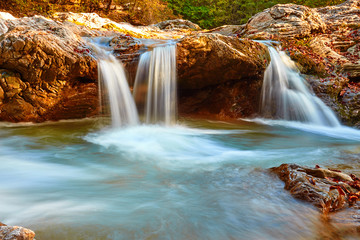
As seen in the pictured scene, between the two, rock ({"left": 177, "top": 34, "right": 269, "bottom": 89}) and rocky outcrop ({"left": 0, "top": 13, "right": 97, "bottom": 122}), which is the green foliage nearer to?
rock ({"left": 177, "top": 34, "right": 269, "bottom": 89})

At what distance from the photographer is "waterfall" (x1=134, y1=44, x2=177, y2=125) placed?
24.3 ft

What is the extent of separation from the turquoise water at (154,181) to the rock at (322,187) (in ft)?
0.40

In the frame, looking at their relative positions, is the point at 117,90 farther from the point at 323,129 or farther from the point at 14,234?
the point at 323,129

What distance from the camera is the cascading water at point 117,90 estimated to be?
23.0 ft

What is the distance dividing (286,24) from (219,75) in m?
6.18

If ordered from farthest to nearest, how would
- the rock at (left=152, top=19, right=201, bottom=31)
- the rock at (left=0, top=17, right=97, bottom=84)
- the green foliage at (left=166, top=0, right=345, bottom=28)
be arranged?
1. the green foliage at (left=166, top=0, right=345, bottom=28)
2. the rock at (left=152, top=19, right=201, bottom=31)
3. the rock at (left=0, top=17, right=97, bottom=84)

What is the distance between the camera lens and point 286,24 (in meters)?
12.2

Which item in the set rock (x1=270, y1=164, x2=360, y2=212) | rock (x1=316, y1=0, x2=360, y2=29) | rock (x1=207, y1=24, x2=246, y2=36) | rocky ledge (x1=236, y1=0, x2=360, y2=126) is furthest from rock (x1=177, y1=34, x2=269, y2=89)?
rock (x1=316, y1=0, x2=360, y2=29)

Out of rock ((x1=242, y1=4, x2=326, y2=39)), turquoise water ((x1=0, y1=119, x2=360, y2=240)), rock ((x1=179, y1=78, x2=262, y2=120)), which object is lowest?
turquoise water ((x1=0, y1=119, x2=360, y2=240))

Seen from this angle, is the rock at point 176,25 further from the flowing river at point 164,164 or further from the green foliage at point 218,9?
the flowing river at point 164,164

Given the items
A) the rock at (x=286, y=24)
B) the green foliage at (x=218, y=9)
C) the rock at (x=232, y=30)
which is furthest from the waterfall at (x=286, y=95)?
the green foliage at (x=218, y=9)

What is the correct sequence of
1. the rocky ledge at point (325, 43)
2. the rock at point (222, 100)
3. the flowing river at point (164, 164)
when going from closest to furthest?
the flowing river at point (164, 164) → the rocky ledge at point (325, 43) → the rock at point (222, 100)

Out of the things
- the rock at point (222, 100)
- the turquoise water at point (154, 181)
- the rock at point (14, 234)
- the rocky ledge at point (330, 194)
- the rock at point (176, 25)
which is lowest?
the turquoise water at point (154, 181)

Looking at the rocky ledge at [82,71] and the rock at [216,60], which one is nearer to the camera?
the rocky ledge at [82,71]
